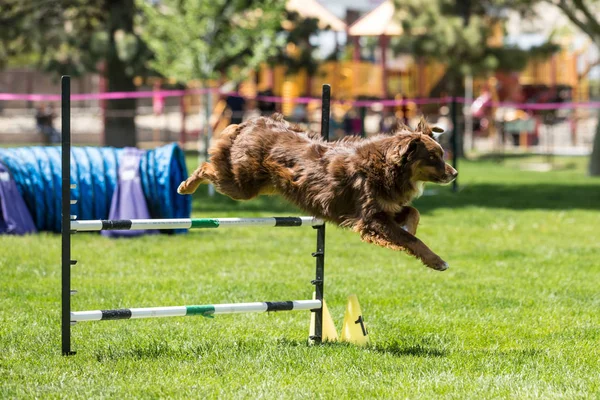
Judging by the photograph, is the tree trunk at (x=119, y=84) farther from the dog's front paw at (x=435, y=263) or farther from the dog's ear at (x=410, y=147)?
the dog's front paw at (x=435, y=263)

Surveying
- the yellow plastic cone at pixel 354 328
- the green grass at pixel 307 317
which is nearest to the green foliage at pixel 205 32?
the green grass at pixel 307 317

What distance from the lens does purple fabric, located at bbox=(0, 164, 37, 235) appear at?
10258 millimetres

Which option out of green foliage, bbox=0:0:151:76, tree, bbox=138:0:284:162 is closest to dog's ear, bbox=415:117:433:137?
tree, bbox=138:0:284:162

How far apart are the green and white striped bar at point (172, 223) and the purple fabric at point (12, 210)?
5268mm

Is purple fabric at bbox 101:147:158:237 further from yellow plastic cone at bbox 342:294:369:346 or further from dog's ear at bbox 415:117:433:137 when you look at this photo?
dog's ear at bbox 415:117:433:137

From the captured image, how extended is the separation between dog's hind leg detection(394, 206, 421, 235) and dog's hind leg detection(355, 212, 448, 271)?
0.91 feet

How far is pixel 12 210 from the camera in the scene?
10406 millimetres


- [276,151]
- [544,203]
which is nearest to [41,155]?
[276,151]

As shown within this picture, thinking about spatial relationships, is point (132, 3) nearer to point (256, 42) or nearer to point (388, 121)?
point (256, 42)

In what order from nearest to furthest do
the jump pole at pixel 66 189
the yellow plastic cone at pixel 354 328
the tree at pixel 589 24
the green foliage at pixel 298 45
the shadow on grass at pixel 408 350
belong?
the jump pole at pixel 66 189
the shadow on grass at pixel 408 350
the yellow plastic cone at pixel 354 328
the tree at pixel 589 24
the green foliage at pixel 298 45

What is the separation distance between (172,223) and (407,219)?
57.1 inches

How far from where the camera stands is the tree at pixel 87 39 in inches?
846

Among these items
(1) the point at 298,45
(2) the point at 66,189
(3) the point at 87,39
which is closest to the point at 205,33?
(3) the point at 87,39

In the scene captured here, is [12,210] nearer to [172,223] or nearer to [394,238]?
[172,223]
